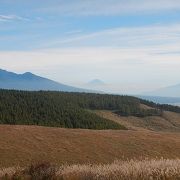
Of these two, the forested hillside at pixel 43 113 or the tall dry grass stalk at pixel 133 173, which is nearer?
the tall dry grass stalk at pixel 133 173

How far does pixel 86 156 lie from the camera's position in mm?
50438

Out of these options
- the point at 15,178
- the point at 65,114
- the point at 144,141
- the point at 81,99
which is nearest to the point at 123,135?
the point at 144,141

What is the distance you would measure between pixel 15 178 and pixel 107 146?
44.3 m

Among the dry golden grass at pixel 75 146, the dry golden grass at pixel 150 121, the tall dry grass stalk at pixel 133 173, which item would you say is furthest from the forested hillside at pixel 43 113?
the tall dry grass stalk at pixel 133 173

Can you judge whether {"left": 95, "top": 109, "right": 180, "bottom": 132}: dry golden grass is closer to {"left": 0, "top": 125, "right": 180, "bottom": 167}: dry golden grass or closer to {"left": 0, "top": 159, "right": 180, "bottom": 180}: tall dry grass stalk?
{"left": 0, "top": 125, "right": 180, "bottom": 167}: dry golden grass

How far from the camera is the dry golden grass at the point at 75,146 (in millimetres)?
48500

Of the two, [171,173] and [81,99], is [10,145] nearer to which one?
[171,173]

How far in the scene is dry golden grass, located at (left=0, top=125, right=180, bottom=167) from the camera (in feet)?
159

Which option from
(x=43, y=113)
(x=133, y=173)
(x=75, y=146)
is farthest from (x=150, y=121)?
(x=133, y=173)

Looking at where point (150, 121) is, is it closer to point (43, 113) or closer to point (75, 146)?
point (43, 113)

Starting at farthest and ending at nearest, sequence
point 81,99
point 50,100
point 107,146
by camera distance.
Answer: point 81,99 < point 50,100 < point 107,146

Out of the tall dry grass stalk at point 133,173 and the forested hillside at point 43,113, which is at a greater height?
the tall dry grass stalk at point 133,173

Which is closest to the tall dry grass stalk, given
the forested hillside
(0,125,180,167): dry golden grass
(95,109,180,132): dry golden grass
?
(0,125,180,167): dry golden grass

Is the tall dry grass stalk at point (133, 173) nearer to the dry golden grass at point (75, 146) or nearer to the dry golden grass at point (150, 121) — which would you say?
the dry golden grass at point (75, 146)
